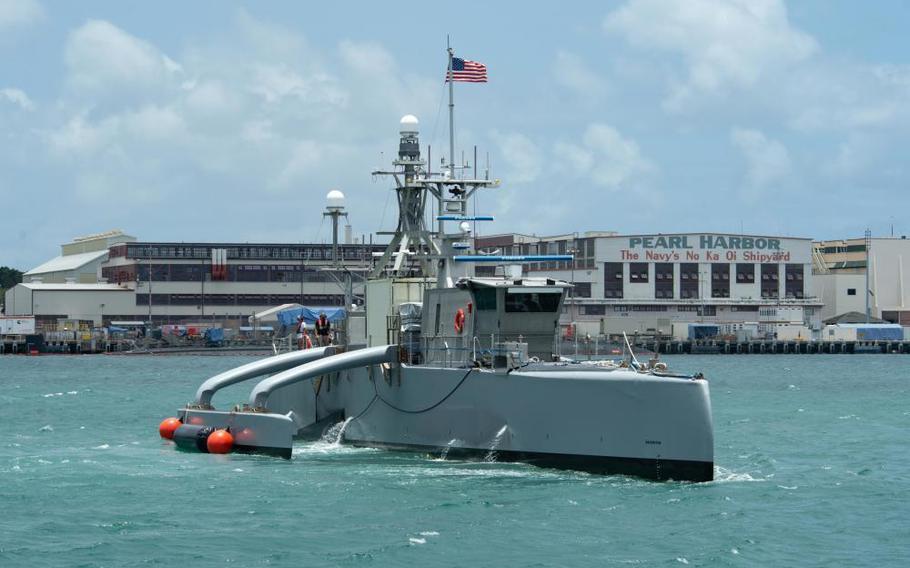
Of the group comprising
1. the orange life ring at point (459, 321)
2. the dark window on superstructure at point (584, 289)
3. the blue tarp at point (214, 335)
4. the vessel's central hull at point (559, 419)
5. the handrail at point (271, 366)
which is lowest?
the vessel's central hull at point (559, 419)

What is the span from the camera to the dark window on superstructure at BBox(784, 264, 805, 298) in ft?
437

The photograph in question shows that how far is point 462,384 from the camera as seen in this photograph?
33844 mm

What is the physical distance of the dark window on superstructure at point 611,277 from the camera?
5054 inches

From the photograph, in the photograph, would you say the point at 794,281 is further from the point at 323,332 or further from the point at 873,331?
the point at 323,332

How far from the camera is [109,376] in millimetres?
88562

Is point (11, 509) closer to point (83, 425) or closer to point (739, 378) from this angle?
point (83, 425)

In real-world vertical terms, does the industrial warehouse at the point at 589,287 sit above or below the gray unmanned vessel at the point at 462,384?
above

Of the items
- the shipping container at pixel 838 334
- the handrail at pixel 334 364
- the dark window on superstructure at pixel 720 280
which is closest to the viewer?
the handrail at pixel 334 364

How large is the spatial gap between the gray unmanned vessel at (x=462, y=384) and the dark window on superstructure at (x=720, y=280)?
91.7 m

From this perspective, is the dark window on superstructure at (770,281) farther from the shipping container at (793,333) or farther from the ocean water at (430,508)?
the ocean water at (430,508)

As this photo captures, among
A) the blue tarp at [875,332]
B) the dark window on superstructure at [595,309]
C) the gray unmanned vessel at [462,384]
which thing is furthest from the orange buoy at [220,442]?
the blue tarp at [875,332]

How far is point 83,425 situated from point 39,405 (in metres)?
12.0

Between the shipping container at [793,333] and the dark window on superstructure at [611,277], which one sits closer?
the dark window on superstructure at [611,277]

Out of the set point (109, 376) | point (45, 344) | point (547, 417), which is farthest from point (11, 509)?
point (45, 344)
